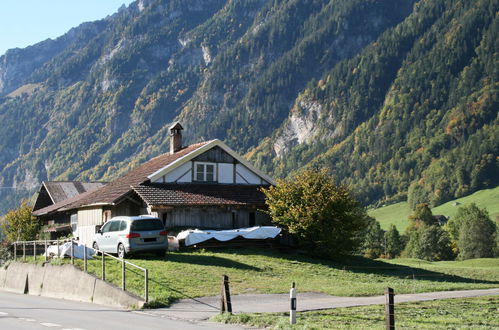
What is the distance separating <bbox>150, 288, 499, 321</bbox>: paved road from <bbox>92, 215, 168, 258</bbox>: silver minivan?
26.8 ft

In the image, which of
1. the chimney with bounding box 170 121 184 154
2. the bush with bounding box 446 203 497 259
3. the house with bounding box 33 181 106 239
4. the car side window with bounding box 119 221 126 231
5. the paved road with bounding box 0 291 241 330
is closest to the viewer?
the paved road with bounding box 0 291 241 330

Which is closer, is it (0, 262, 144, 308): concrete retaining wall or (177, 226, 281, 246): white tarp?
(0, 262, 144, 308): concrete retaining wall

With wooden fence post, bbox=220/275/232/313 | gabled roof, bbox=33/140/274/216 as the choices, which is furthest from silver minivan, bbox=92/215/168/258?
wooden fence post, bbox=220/275/232/313

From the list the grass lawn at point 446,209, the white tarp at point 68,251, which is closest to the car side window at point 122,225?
the white tarp at point 68,251

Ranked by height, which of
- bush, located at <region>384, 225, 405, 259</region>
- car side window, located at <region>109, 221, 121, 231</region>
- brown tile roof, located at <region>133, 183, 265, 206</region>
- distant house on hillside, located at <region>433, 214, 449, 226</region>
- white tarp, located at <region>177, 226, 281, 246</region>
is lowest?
bush, located at <region>384, 225, 405, 259</region>

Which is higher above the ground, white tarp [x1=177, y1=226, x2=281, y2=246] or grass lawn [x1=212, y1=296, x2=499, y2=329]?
white tarp [x1=177, y1=226, x2=281, y2=246]

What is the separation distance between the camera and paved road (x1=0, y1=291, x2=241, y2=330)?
1509 centimetres

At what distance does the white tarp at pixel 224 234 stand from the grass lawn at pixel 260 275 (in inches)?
47.0

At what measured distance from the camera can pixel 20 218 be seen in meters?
57.1

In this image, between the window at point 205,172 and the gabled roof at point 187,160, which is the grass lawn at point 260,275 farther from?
the window at point 205,172

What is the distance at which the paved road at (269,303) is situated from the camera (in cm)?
1811

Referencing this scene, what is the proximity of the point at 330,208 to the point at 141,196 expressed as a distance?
11.2 meters

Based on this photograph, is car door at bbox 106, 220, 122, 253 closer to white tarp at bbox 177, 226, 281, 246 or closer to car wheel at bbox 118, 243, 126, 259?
car wheel at bbox 118, 243, 126, 259

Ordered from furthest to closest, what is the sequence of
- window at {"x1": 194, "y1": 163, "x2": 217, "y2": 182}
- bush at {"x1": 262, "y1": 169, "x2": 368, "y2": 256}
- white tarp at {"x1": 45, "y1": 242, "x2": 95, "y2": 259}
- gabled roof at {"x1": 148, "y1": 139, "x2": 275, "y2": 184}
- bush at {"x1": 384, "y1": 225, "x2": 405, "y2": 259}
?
bush at {"x1": 384, "y1": 225, "x2": 405, "y2": 259} < window at {"x1": 194, "y1": 163, "x2": 217, "y2": 182} < gabled roof at {"x1": 148, "y1": 139, "x2": 275, "y2": 184} < bush at {"x1": 262, "y1": 169, "x2": 368, "y2": 256} < white tarp at {"x1": 45, "y1": 242, "x2": 95, "y2": 259}
